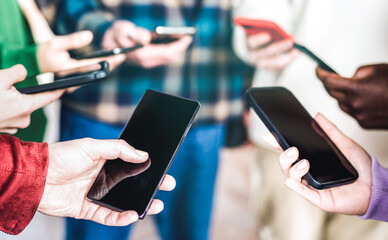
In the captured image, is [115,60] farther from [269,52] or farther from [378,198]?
[378,198]

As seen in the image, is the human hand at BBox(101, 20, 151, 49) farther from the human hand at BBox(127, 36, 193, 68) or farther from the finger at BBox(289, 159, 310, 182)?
the finger at BBox(289, 159, 310, 182)

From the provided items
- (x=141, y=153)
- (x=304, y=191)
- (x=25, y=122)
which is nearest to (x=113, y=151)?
(x=141, y=153)

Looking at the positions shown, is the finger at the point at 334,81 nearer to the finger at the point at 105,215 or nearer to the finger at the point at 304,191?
the finger at the point at 304,191

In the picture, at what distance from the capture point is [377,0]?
1.30 feet

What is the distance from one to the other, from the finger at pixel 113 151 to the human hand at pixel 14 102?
0.09 metres

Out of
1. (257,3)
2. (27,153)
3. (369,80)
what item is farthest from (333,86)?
(27,153)

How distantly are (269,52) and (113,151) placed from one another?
0.32 meters

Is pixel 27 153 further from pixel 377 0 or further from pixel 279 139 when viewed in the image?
pixel 377 0

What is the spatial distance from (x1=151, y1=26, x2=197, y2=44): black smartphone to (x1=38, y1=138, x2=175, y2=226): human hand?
0.60 ft

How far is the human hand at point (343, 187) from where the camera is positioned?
376 millimetres

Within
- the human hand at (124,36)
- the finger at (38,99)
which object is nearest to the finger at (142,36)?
the human hand at (124,36)

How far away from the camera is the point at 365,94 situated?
0.38 m

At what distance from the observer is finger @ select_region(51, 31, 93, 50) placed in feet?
1.43

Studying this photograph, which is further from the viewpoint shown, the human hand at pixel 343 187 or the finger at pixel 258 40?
the finger at pixel 258 40
